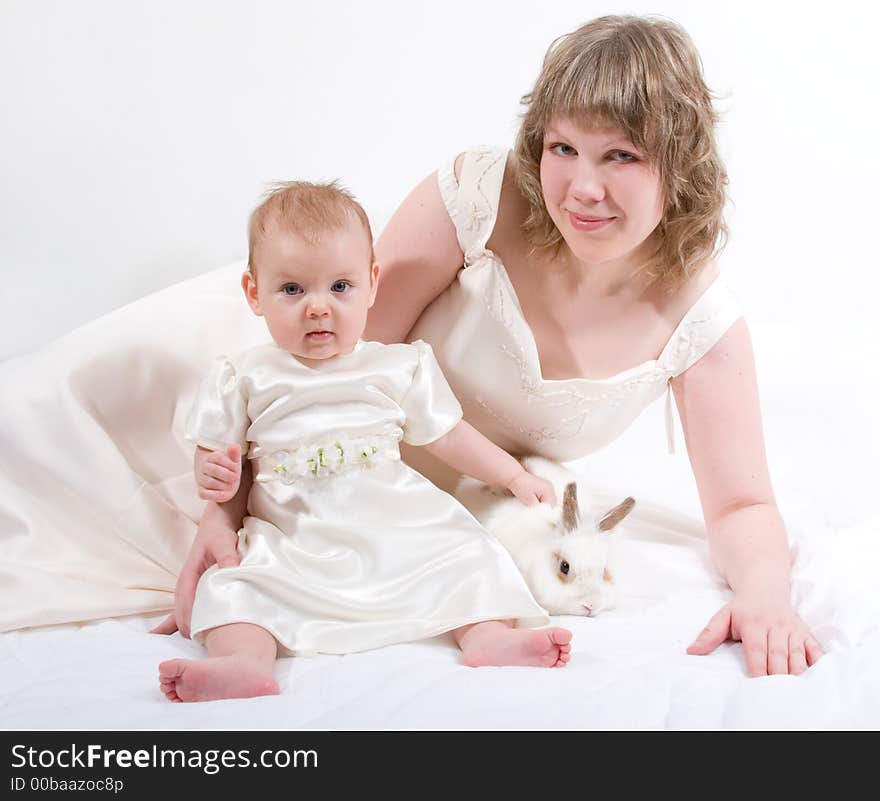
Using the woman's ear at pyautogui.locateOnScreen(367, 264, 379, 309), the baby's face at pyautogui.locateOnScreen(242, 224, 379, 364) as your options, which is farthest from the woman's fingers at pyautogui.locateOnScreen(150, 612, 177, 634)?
the woman's ear at pyautogui.locateOnScreen(367, 264, 379, 309)

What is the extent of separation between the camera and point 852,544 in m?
1.85

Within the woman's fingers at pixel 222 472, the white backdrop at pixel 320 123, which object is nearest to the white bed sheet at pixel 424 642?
the woman's fingers at pixel 222 472

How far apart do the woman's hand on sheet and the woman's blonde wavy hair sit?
0.54m

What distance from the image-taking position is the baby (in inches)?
57.9

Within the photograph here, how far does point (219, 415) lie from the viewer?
1.57 meters

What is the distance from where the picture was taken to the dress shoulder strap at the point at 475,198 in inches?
70.6

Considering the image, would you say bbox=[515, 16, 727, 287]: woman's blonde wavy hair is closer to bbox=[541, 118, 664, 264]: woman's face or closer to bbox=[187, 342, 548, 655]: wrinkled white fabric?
bbox=[541, 118, 664, 264]: woman's face

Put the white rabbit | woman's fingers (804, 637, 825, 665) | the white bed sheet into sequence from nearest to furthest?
the white bed sheet, woman's fingers (804, 637, 825, 665), the white rabbit

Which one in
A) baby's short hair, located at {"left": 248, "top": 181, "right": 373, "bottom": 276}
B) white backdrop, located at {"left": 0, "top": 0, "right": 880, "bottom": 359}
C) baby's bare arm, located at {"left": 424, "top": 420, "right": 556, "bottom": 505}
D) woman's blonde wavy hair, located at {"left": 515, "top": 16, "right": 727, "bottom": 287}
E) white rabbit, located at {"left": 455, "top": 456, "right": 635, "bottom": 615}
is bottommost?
white rabbit, located at {"left": 455, "top": 456, "right": 635, "bottom": 615}

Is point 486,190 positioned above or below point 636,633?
above

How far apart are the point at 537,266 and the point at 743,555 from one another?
537 mm

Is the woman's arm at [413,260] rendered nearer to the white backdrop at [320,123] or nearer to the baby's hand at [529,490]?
the baby's hand at [529,490]
